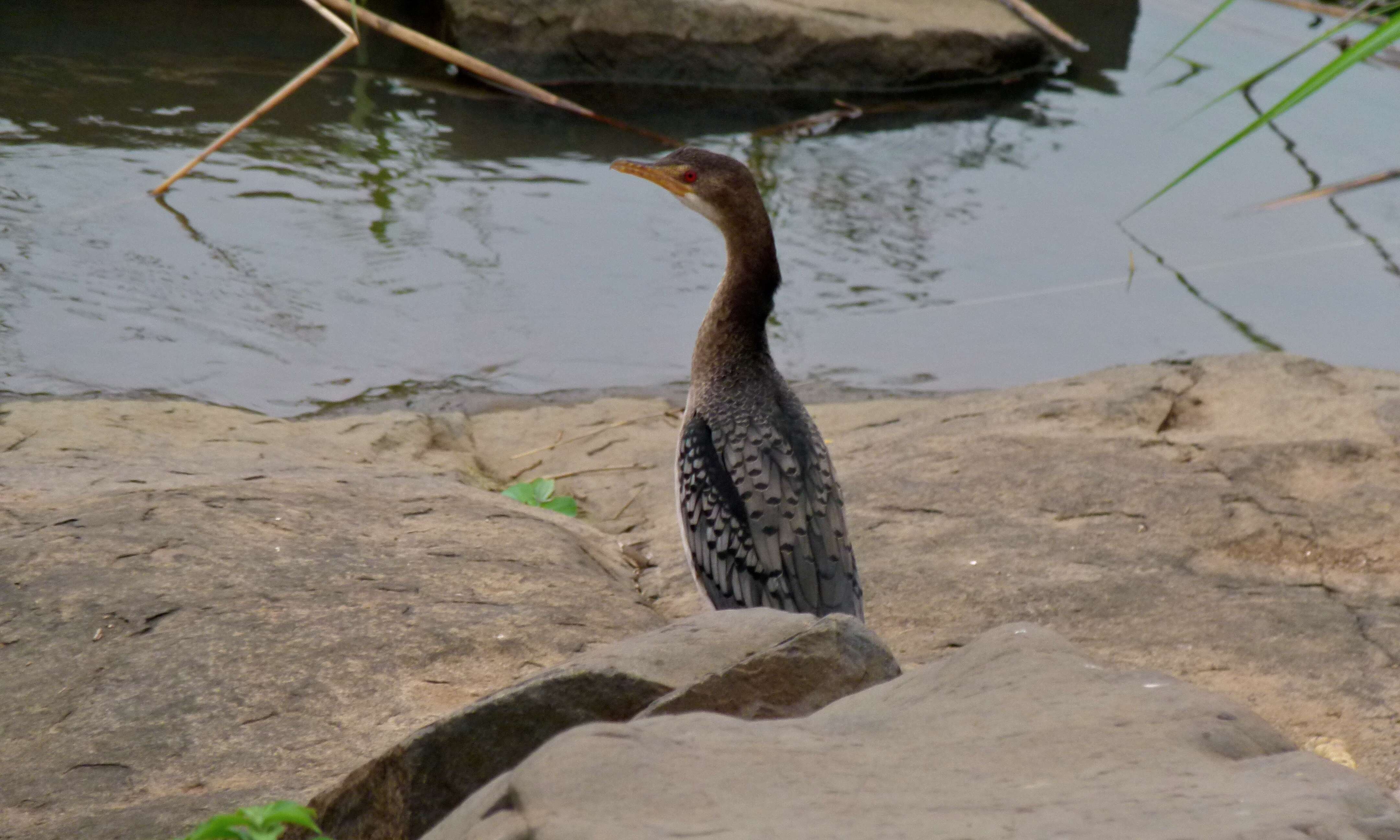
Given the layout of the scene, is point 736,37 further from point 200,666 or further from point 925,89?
point 200,666

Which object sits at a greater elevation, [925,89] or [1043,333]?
[925,89]

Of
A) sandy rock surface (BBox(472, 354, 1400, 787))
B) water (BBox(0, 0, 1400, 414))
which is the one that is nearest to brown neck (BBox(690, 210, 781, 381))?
sandy rock surface (BBox(472, 354, 1400, 787))

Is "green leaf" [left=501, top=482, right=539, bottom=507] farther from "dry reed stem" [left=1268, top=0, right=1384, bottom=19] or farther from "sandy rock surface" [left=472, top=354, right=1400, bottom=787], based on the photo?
"dry reed stem" [left=1268, top=0, right=1384, bottom=19]

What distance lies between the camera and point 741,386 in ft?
13.7

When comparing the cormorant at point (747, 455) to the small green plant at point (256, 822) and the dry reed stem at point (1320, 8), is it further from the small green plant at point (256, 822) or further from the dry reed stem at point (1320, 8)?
the small green plant at point (256, 822)

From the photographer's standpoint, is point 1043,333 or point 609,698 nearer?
point 609,698

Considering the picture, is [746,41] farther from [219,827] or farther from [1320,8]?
[219,827]

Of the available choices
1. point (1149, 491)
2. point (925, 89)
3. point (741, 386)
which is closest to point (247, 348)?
point (741, 386)

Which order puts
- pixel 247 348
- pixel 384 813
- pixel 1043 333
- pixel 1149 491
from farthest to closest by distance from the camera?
pixel 1043 333 → pixel 247 348 → pixel 1149 491 → pixel 384 813

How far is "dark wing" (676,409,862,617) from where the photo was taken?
12.2 feet

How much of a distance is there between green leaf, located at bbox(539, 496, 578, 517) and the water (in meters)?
1.07

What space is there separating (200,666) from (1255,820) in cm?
233

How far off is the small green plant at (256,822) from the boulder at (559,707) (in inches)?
10.5

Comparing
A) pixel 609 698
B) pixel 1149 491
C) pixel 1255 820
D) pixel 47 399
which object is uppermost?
pixel 1255 820
